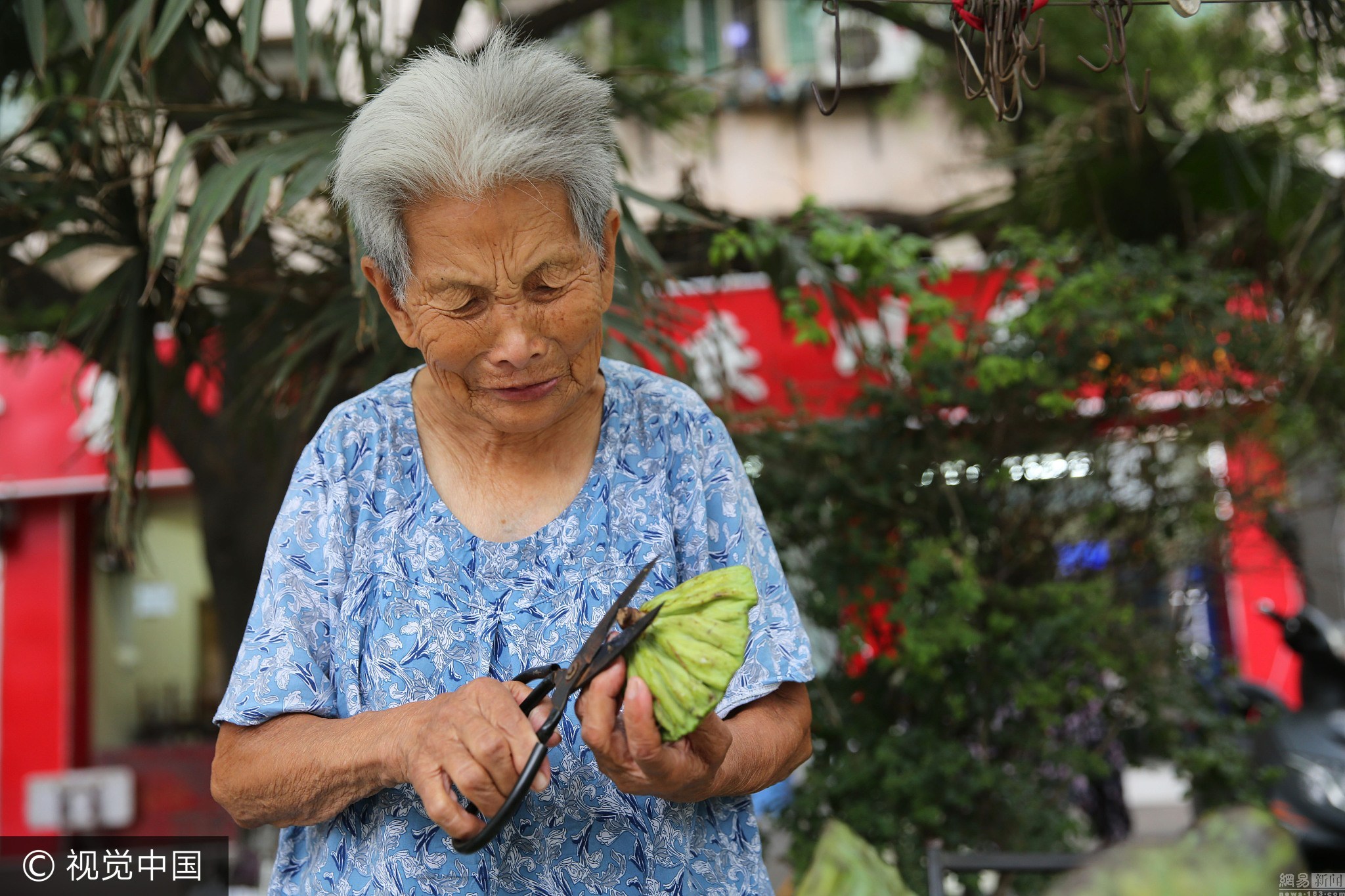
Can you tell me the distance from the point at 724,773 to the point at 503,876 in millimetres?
294

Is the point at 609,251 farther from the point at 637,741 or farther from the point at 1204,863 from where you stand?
the point at 1204,863

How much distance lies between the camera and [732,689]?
132 cm

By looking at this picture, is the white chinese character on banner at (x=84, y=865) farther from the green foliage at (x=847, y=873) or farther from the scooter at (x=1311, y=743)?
the scooter at (x=1311, y=743)

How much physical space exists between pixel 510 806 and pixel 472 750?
0.24 ft

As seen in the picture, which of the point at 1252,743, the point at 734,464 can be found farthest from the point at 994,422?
the point at 734,464

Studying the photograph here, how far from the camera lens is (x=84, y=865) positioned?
173 cm

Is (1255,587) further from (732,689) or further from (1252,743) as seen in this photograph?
(732,689)

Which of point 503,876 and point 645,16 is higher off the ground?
point 645,16

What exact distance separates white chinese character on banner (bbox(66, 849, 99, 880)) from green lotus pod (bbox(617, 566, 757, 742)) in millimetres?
1139

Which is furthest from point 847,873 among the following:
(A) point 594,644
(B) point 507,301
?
(B) point 507,301

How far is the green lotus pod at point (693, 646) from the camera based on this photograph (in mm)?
1028

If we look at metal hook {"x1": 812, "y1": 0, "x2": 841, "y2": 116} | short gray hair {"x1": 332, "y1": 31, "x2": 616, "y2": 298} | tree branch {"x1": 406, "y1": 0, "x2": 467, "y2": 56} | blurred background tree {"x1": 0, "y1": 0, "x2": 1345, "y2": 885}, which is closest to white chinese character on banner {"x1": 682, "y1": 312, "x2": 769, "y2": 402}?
blurred background tree {"x1": 0, "y1": 0, "x2": 1345, "y2": 885}

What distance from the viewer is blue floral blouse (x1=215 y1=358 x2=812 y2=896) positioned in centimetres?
126

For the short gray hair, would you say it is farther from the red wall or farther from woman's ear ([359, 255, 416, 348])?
the red wall
